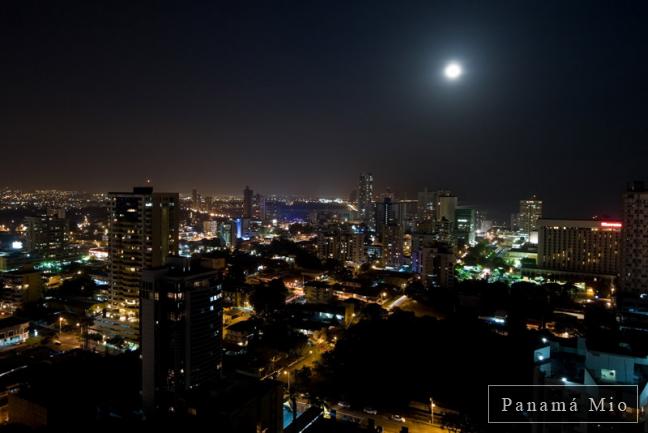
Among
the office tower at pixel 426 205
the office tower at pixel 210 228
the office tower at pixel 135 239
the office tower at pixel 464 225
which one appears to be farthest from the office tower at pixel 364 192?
the office tower at pixel 135 239

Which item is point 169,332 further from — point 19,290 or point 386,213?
Answer: point 386,213

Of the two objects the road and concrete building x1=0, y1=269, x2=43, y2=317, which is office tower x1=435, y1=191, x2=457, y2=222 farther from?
the road

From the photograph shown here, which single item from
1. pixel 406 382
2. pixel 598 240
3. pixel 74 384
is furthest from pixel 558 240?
pixel 74 384

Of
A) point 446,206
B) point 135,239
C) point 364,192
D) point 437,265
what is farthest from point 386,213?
point 135,239

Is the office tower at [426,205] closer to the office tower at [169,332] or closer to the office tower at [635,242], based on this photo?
the office tower at [635,242]

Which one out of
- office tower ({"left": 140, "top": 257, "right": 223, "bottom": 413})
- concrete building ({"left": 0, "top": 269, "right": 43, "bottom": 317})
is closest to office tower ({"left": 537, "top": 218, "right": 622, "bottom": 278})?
office tower ({"left": 140, "top": 257, "right": 223, "bottom": 413})
